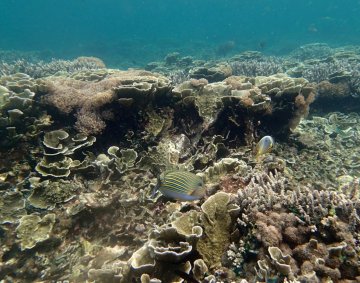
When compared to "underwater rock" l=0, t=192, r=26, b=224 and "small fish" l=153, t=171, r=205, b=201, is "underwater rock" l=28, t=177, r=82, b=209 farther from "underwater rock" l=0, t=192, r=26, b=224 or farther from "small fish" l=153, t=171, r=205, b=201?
"small fish" l=153, t=171, r=205, b=201

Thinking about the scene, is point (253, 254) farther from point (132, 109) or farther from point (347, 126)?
point (347, 126)

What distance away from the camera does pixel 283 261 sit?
8.54 ft

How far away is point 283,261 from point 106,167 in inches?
121

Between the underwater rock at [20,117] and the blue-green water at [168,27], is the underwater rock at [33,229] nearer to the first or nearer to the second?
the underwater rock at [20,117]

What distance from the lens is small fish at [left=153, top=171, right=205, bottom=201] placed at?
3141 millimetres

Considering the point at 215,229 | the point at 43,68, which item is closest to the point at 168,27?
the point at 43,68

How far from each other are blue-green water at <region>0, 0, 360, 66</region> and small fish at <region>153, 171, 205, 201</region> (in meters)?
24.1

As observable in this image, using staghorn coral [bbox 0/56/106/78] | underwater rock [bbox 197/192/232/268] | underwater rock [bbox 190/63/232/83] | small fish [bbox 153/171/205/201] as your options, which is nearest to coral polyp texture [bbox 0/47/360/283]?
underwater rock [bbox 197/192/232/268]

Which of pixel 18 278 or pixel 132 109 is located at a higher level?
pixel 132 109

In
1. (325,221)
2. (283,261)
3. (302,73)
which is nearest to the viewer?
(283,261)

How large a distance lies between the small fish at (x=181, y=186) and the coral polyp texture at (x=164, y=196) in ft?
0.76

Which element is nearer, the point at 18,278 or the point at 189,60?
the point at 18,278

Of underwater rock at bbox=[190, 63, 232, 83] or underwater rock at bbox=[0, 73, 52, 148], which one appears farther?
Answer: underwater rock at bbox=[190, 63, 232, 83]

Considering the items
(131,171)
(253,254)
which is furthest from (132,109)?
(253,254)
